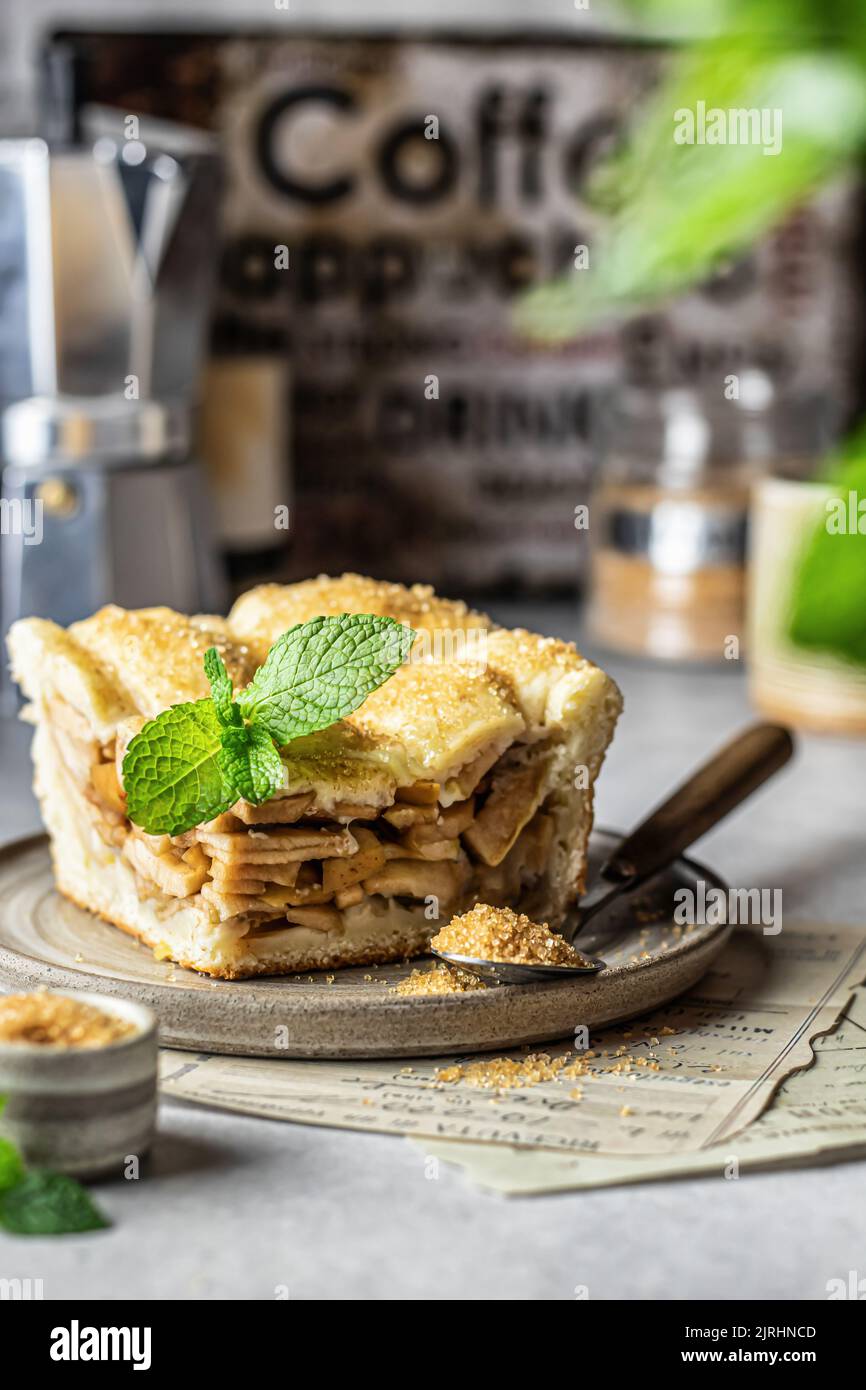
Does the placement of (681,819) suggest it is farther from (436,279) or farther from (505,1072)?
(436,279)

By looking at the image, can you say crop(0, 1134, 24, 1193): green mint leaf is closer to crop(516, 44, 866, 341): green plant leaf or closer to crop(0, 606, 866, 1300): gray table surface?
crop(0, 606, 866, 1300): gray table surface

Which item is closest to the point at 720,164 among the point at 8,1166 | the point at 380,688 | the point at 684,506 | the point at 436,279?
the point at 8,1166

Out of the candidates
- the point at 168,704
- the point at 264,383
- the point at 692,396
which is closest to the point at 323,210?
the point at 264,383

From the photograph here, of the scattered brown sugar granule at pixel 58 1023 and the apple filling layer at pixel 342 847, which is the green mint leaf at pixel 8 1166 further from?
the apple filling layer at pixel 342 847

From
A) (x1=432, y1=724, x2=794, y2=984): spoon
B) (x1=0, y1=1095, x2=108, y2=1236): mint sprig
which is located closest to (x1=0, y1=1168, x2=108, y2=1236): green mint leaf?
(x1=0, y1=1095, x2=108, y2=1236): mint sprig

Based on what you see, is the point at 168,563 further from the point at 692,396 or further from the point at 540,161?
the point at 540,161
